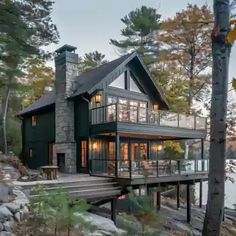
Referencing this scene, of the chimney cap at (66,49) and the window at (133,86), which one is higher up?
the chimney cap at (66,49)

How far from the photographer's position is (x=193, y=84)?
2298cm

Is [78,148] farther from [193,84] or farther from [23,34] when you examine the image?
[193,84]

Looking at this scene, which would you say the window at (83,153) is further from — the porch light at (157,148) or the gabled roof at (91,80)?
the porch light at (157,148)

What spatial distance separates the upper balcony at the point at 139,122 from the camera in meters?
15.4

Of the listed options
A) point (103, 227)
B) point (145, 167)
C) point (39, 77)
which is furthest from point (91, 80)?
point (39, 77)

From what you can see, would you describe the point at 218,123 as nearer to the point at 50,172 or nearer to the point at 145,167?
the point at 145,167

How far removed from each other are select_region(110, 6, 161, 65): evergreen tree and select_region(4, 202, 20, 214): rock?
22.8 meters

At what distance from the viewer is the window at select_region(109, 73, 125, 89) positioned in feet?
59.3

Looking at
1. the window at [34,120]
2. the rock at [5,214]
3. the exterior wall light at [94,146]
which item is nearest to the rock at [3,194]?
the rock at [5,214]

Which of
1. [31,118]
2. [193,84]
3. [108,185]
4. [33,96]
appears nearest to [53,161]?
[31,118]

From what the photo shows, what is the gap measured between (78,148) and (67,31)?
1414 cm

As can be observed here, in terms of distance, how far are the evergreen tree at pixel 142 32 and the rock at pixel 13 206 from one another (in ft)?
74.9

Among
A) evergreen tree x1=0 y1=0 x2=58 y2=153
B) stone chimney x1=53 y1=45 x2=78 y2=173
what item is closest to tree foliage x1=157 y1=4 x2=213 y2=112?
stone chimney x1=53 y1=45 x2=78 y2=173

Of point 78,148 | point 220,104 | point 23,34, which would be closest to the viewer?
point 220,104
